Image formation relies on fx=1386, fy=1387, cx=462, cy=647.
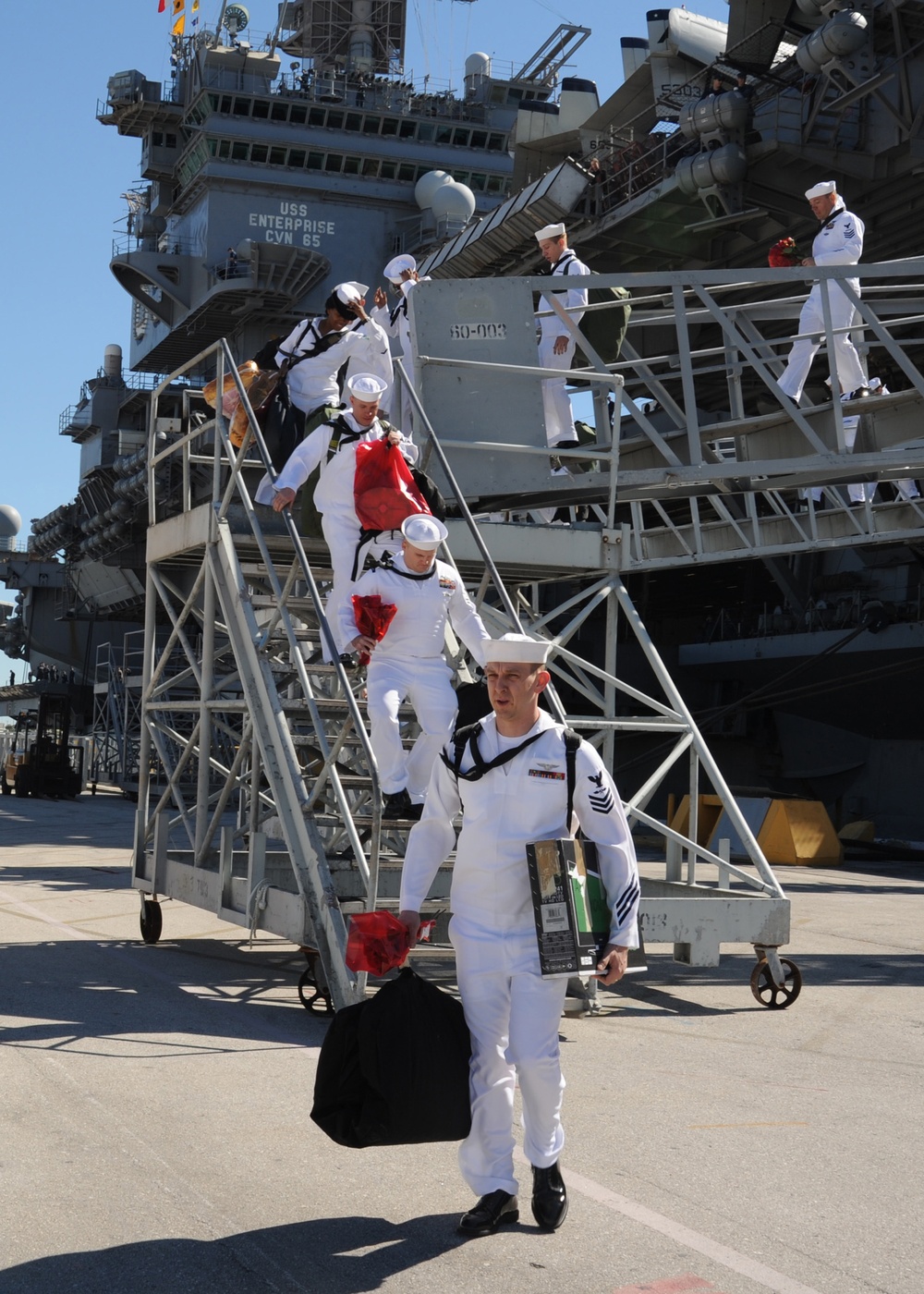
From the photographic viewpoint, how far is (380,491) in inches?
334

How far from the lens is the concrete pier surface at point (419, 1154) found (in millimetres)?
4207

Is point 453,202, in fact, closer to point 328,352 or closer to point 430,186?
point 430,186

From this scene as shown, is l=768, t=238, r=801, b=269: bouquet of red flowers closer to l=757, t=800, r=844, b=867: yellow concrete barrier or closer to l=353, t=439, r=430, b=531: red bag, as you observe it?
l=353, t=439, r=430, b=531: red bag

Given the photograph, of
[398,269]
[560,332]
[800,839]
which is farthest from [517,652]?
[800,839]

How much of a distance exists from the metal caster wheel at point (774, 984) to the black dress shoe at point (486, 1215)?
5043 mm

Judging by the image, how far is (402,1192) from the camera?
4953 mm

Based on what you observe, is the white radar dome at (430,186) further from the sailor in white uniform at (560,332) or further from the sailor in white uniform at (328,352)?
the sailor in white uniform at (328,352)

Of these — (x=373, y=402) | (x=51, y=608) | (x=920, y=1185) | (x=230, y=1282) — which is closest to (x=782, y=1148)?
(x=920, y=1185)

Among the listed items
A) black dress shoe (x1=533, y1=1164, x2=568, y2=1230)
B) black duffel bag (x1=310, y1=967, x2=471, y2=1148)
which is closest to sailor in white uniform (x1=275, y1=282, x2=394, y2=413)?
black duffel bag (x1=310, y1=967, x2=471, y2=1148)

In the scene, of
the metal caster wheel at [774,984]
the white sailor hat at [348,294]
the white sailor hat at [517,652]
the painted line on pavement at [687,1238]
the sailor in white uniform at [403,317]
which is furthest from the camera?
the sailor in white uniform at [403,317]

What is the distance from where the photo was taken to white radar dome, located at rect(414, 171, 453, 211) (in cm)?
4575

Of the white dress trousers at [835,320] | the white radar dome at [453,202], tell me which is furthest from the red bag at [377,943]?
the white radar dome at [453,202]

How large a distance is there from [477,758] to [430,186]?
144 ft

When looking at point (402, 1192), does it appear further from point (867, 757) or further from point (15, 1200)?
point (867, 757)
